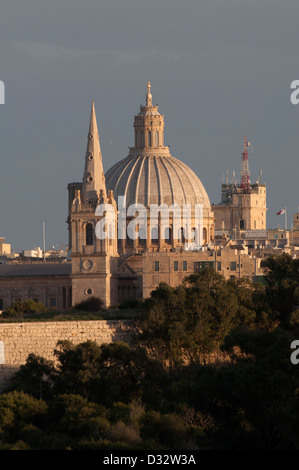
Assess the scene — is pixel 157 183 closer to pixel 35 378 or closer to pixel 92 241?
pixel 92 241

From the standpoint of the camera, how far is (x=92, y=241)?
100m

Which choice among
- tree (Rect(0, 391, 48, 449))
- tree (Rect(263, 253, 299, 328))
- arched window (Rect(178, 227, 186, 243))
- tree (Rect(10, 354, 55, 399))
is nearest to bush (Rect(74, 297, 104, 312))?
arched window (Rect(178, 227, 186, 243))

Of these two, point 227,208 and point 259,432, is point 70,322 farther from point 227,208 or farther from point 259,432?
point 227,208

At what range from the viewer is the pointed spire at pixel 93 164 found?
337ft

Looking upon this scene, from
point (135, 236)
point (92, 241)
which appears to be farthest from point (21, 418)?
point (135, 236)

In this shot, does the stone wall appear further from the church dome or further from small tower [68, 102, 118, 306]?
the church dome

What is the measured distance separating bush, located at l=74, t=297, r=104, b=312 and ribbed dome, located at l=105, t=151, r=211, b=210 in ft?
67.2

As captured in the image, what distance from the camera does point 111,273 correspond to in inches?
3947

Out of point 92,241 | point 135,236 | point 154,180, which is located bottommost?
point 92,241

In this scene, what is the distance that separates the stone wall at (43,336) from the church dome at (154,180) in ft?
161

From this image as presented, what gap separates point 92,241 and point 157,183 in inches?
702

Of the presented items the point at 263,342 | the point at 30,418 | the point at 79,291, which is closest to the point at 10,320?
the point at 30,418

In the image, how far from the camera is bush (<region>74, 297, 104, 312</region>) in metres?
89.9
